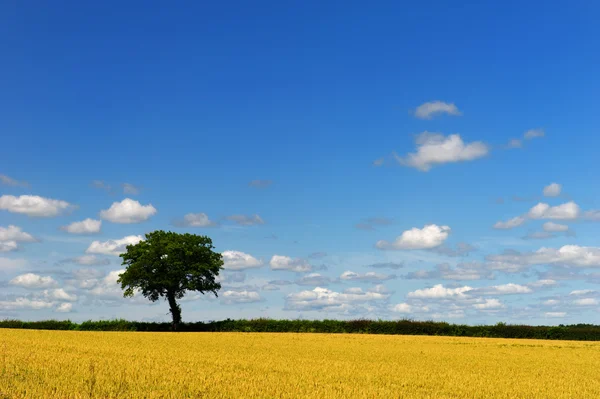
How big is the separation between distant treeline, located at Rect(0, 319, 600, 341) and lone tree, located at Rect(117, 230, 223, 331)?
4352mm

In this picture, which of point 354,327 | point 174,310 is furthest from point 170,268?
point 354,327

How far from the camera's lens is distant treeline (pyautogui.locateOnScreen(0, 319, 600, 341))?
2899 inches

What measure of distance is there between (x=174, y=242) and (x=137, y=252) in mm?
4986

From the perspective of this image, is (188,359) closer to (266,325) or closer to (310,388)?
(310,388)

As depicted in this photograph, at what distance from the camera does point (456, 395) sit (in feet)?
67.0

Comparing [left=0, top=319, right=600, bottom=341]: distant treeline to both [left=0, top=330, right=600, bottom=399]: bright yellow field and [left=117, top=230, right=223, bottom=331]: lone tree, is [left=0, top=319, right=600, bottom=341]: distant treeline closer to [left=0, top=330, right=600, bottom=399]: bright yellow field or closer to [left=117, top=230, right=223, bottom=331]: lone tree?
[left=117, top=230, right=223, bottom=331]: lone tree


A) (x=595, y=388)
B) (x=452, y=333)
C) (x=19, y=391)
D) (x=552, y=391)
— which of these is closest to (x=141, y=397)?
(x=19, y=391)

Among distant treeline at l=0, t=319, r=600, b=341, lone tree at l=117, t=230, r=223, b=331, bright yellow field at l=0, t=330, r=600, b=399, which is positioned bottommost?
bright yellow field at l=0, t=330, r=600, b=399

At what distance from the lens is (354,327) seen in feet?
246

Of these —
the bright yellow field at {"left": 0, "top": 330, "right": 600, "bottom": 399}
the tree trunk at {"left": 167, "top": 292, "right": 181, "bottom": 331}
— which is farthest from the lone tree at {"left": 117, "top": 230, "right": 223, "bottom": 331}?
the bright yellow field at {"left": 0, "top": 330, "right": 600, "bottom": 399}

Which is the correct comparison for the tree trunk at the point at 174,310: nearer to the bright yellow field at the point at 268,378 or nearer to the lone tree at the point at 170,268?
the lone tree at the point at 170,268

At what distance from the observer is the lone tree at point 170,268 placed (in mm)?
71812

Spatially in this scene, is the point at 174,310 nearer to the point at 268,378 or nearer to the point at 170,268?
the point at 170,268

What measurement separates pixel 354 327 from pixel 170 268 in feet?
78.6
